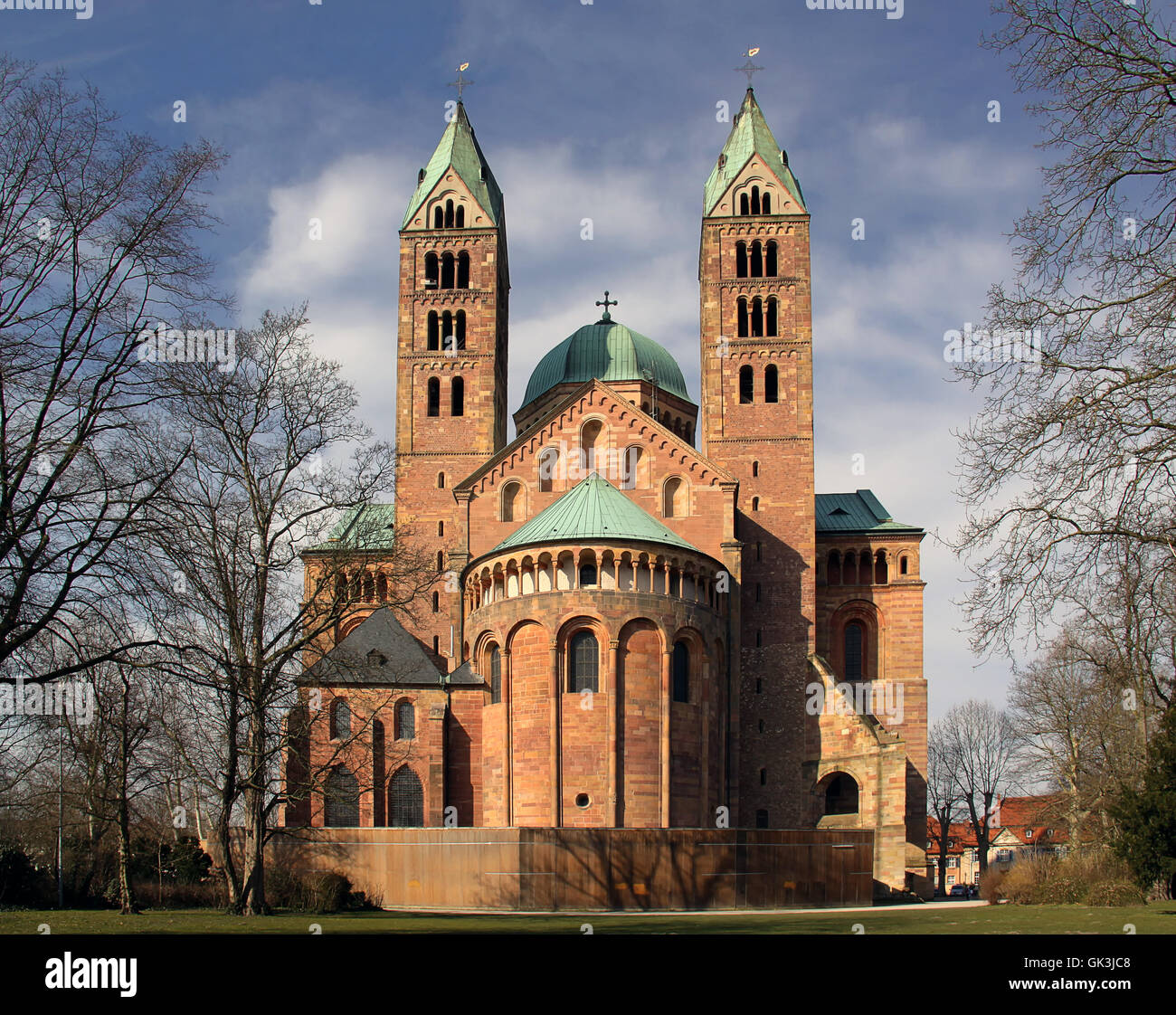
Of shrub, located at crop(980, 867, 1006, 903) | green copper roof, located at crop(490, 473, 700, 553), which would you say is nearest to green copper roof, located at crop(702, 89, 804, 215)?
green copper roof, located at crop(490, 473, 700, 553)

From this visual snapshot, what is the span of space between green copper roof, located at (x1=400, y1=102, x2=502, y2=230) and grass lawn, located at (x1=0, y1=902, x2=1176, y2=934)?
38.2 meters

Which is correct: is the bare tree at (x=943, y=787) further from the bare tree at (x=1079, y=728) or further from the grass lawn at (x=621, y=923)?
the grass lawn at (x=621, y=923)

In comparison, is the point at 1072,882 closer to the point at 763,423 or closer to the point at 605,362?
the point at 763,423

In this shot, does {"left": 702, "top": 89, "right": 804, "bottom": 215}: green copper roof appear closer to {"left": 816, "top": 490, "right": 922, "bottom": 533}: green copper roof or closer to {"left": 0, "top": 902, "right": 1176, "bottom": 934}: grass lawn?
{"left": 816, "top": 490, "right": 922, "bottom": 533}: green copper roof

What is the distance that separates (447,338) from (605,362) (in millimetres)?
12782

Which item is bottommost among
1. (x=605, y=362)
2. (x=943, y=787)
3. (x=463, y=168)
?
(x=943, y=787)

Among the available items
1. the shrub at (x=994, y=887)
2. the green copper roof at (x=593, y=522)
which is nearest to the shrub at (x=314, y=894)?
the green copper roof at (x=593, y=522)

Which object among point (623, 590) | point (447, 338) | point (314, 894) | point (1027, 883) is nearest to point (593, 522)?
point (623, 590)

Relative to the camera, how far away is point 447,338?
190 ft

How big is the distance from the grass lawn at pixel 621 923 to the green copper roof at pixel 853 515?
2774cm
